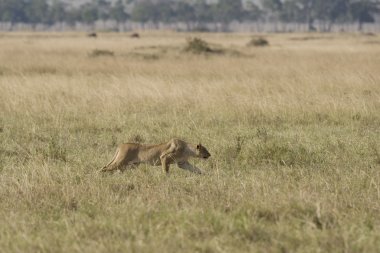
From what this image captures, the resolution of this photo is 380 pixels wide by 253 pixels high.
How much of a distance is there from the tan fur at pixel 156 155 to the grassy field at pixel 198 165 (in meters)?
0.12

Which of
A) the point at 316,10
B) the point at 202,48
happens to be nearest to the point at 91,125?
the point at 202,48

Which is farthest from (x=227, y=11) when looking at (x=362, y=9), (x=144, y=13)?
(x=362, y=9)

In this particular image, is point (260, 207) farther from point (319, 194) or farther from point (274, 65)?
point (274, 65)

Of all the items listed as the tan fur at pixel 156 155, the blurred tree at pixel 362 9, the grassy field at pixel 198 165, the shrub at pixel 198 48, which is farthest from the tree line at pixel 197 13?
the tan fur at pixel 156 155

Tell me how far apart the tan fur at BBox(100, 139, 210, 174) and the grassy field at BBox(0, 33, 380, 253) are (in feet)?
0.40

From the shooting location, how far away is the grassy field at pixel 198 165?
5043 millimetres

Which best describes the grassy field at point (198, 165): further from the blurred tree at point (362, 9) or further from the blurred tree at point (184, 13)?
the blurred tree at point (184, 13)

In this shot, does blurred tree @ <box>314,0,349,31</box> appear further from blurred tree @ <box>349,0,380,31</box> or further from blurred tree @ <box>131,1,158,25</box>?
blurred tree @ <box>131,1,158,25</box>

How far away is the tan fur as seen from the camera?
7.31 meters

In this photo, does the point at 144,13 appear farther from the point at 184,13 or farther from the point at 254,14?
the point at 254,14

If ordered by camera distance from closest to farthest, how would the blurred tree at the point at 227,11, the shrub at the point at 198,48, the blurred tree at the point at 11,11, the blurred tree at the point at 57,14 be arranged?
the shrub at the point at 198,48, the blurred tree at the point at 11,11, the blurred tree at the point at 227,11, the blurred tree at the point at 57,14

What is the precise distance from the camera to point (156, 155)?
24.3ft

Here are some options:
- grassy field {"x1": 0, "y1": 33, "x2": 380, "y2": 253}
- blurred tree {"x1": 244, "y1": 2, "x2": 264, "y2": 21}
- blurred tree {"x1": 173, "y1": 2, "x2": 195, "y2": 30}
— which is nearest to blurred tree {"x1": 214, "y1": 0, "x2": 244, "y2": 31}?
blurred tree {"x1": 244, "y1": 2, "x2": 264, "y2": 21}

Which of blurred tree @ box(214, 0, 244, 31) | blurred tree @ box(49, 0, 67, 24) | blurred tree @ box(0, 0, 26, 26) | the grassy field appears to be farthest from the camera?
blurred tree @ box(49, 0, 67, 24)
